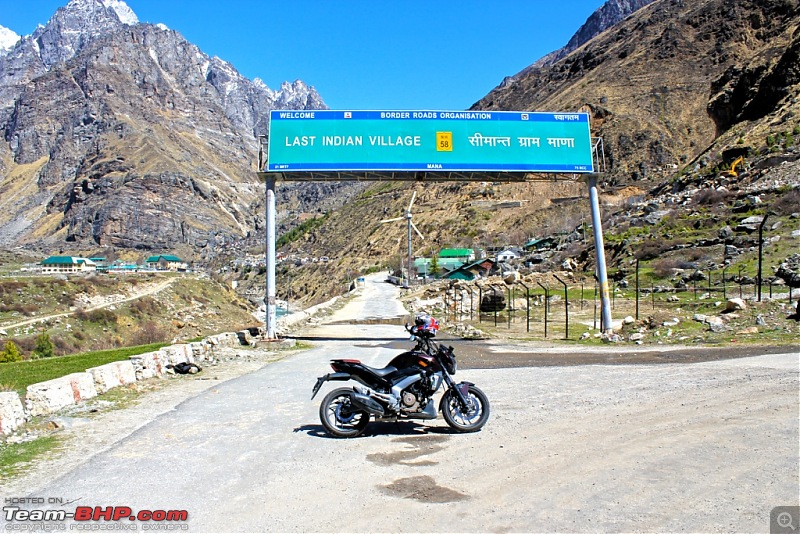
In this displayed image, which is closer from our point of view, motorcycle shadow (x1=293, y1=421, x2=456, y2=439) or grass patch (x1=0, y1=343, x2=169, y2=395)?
motorcycle shadow (x1=293, y1=421, x2=456, y2=439)

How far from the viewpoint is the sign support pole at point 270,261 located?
74.4 feet

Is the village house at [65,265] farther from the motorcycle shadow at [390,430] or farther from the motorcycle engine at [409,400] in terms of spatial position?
the motorcycle engine at [409,400]

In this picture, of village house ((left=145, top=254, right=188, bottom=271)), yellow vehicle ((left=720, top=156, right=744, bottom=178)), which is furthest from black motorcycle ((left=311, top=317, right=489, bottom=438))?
village house ((left=145, top=254, right=188, bottom=271))

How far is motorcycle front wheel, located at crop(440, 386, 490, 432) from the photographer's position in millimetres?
8453

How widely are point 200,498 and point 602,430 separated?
4.76 m

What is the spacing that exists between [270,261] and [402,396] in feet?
51.5

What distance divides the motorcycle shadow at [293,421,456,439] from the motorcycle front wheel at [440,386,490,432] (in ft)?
0.56

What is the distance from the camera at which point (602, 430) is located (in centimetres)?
809

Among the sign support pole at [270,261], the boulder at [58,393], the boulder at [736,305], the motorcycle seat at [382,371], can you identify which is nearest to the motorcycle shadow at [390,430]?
the motorcycle seat at [382,371]

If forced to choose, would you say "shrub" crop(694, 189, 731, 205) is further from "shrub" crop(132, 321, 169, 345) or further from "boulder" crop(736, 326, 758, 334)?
"shrub" crop(132, 321, 169, 345)

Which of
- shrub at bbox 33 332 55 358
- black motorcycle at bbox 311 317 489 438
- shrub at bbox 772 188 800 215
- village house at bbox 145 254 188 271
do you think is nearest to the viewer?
black motorcycle at bbox 311 317 489 438

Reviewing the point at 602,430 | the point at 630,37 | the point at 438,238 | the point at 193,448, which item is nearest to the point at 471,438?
the point at 602,430

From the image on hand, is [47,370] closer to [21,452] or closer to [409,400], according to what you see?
A: [21,452]

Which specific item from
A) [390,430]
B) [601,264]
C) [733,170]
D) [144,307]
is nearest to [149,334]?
[144,307]
